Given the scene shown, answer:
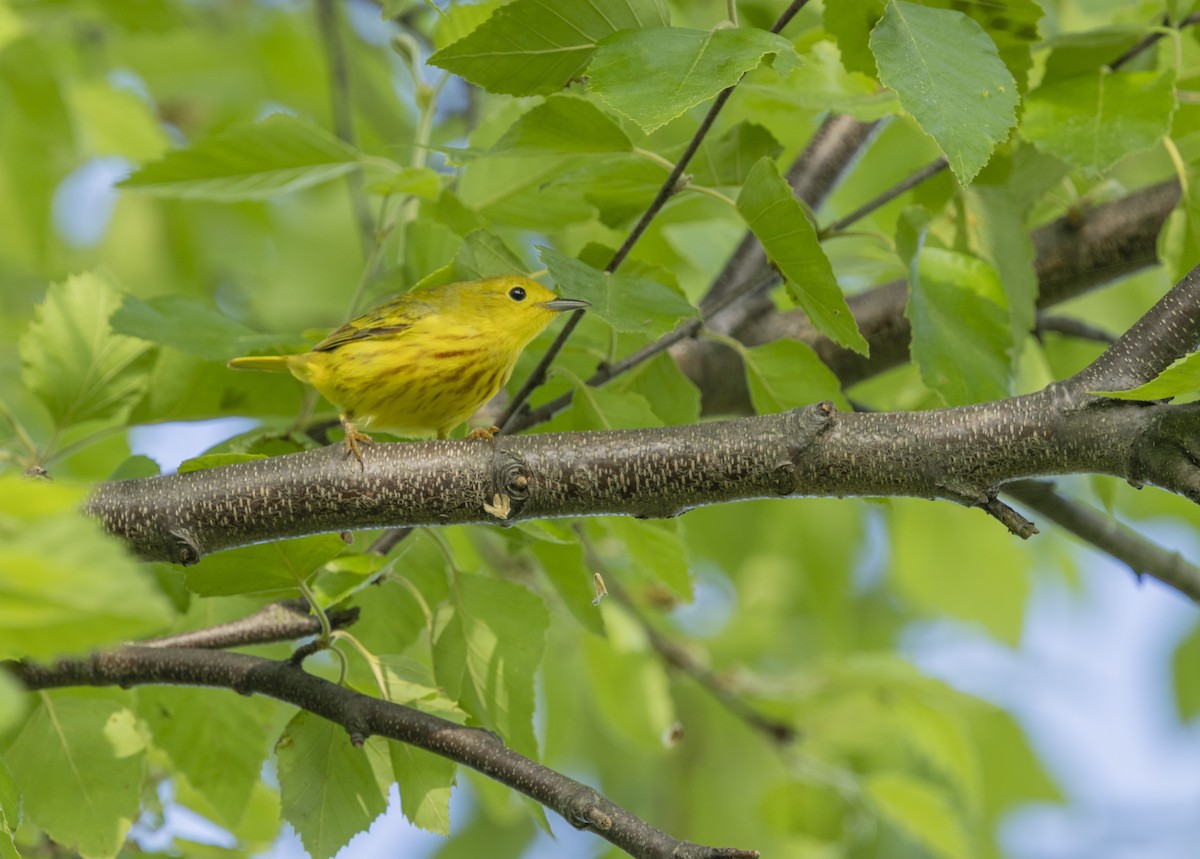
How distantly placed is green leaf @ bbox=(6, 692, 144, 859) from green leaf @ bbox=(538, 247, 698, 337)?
121 centimetres

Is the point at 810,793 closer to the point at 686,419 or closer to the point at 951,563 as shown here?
the point at 951,563

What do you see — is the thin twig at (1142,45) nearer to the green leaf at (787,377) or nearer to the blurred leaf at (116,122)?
the green leaf at (787,377)

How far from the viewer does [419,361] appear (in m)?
2.73

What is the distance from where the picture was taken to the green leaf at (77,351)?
2.44 m

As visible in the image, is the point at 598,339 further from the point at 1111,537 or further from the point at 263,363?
the point at 1111,537

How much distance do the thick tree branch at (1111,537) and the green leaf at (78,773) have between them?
5.78 feet

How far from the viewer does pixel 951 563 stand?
4.41 meters

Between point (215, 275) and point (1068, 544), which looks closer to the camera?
point (1068, 544)

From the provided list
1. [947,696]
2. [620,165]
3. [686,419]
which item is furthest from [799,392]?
[947,696]

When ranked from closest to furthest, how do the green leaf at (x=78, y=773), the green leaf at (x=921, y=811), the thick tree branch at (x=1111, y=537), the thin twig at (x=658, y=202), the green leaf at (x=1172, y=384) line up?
the green leaf at (x=1172, y=384), the thin twig at (x=658, y=202), the green leaf at (x=78, y=773), the thick tree branch at (x=1111, y=537), the green leaf at (x=921, y=811)

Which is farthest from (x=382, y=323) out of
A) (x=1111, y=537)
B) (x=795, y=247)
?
(x=1111, y=537)

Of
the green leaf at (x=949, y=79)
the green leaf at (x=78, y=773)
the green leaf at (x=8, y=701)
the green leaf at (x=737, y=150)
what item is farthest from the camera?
the green leaf at (x=78, y=773)

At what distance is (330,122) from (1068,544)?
3982 mm

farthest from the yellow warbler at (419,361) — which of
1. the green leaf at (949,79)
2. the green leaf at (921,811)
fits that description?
the green leaf at (921,811)
